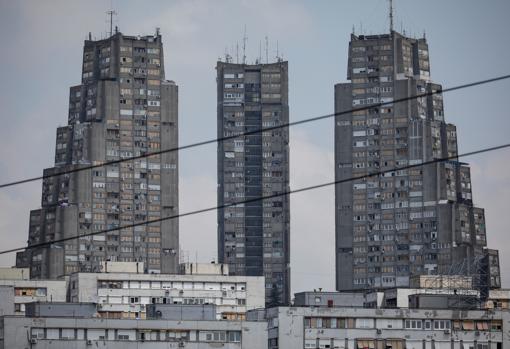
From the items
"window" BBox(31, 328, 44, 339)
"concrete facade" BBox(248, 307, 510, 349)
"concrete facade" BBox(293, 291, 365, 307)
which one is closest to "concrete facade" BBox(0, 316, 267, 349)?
"window" BBox(31, 328, 44, 339)

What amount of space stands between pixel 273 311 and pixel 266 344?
9623 mm

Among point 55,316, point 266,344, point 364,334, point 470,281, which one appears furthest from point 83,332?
point 470,281

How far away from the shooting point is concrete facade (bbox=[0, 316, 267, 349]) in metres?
146

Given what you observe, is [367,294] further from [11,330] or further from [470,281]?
[11,330]

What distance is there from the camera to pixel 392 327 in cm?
15550

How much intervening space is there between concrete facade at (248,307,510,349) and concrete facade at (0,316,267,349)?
559 centimetres

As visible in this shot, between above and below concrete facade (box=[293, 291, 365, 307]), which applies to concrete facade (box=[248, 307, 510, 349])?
below

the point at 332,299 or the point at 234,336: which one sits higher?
the point at 332,299

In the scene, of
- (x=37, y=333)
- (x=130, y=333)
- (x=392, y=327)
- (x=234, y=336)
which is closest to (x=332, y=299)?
(x=392, y=327)

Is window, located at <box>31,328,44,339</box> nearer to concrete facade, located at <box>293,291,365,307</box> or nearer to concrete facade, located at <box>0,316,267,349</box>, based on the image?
concrete facade, located at <box>0,316,267,349</box>

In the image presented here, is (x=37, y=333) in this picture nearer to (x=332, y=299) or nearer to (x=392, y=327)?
(x=392, y=327)

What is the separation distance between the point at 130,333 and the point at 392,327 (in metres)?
24.3

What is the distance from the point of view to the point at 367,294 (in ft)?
591

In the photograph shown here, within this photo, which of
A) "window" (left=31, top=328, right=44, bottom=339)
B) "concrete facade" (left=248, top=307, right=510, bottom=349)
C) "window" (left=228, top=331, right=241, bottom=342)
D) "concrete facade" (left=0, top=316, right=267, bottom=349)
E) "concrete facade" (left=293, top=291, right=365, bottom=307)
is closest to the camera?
"concrete facade" (left=0, top=316, right=267, bottom=349)
